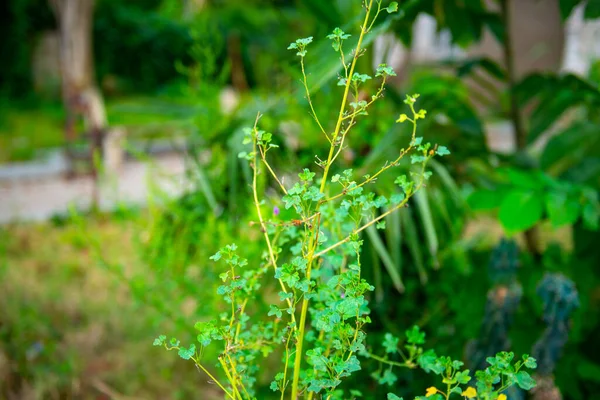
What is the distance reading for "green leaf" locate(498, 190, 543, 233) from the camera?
1488 mm

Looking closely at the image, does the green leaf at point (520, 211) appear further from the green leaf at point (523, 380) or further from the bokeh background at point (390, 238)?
the green leaf at point (523, 380)

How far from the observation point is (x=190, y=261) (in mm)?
2211

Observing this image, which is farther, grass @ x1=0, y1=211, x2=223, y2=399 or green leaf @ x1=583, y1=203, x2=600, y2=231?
grass @ x1=0, y1=211, x2=223, y2=399

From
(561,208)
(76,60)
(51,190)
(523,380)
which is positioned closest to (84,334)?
(561,208)

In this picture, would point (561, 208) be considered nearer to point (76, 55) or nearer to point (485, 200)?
point (485, 200)

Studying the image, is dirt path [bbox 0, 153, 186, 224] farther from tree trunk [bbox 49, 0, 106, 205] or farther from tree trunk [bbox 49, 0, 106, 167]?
tree trunk [bbox 49, 0, 106, 167]

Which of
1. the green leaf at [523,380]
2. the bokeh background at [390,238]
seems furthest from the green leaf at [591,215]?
the green leaf at [523,380]

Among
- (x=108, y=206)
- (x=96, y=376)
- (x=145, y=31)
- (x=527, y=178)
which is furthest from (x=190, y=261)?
(x=145, y=31)

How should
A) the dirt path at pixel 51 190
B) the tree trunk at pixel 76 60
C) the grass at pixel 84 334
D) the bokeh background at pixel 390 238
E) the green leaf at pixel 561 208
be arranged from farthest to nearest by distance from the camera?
the tree trunk at pixel 76 60 < the dirt path at pixel 51 190 < the grass at pixel 84 334 < the bokeh background at pixel 390 238 < the green leaf at pixel 561 208

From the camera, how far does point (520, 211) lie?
1521 millimetres

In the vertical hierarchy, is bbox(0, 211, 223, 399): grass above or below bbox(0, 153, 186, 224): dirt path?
above

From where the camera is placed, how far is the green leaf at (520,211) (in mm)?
1488

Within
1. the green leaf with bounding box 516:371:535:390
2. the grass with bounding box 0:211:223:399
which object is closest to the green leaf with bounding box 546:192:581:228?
the green leaf with bounding box 516:371:535:390

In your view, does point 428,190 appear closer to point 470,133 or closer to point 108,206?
point 470,133
